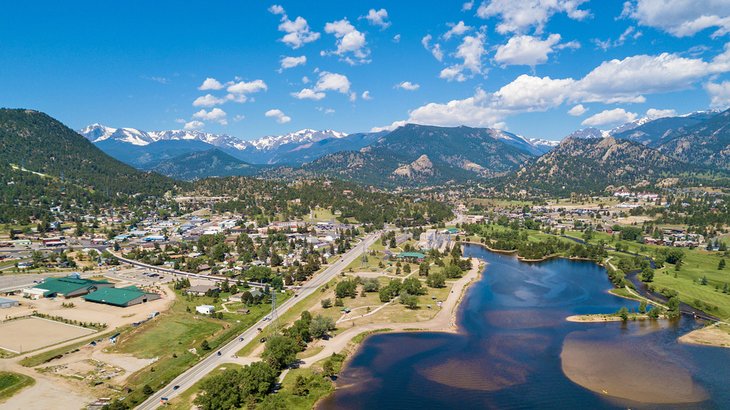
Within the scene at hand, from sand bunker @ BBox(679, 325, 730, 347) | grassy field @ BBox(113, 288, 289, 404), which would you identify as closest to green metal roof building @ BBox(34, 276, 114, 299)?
grassy field @ BBox(113, 288, 289, 404)

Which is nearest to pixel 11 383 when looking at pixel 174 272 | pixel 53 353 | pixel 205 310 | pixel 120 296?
pixel 53 353

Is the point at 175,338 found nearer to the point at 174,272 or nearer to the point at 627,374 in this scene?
the point at 174,272

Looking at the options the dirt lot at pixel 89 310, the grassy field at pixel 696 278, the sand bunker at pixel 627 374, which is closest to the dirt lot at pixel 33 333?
the dirt lot at pixel 89 310

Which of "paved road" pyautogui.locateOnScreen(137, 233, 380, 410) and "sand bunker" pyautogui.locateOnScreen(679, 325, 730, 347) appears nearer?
"paved road" pyautogui.locateOnScreen(137, 233, 380, 410)

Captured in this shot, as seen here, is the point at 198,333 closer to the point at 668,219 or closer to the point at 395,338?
the point at 395,338

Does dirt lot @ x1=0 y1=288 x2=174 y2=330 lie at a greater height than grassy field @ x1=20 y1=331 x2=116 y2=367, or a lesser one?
greater

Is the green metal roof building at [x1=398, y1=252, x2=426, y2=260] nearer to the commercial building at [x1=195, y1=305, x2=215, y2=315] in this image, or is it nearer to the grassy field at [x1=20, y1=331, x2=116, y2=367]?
the commercial building at [x1=195, y1=305, x2=215, y2=315]
